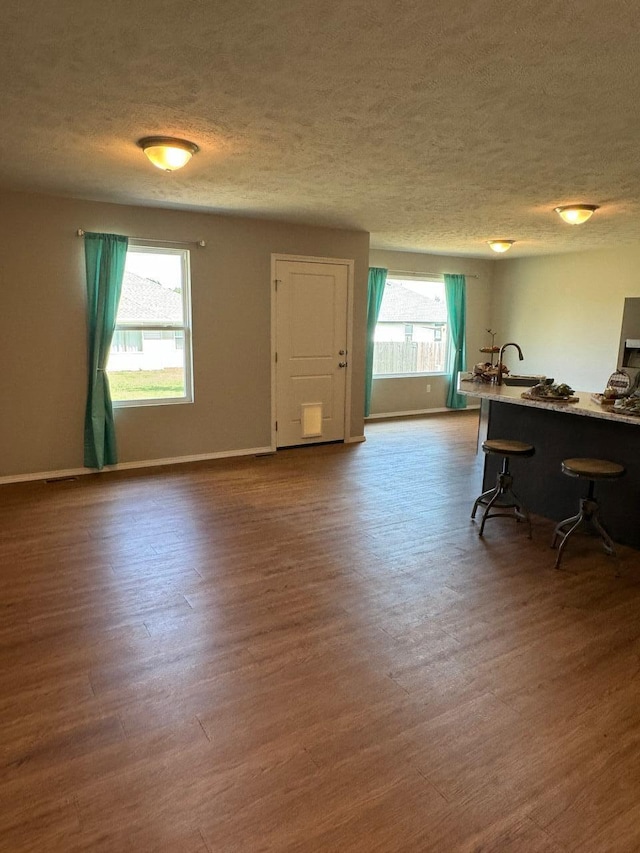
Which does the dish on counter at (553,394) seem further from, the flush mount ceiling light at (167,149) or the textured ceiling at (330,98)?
the flush mount ceiling light at (167,149)

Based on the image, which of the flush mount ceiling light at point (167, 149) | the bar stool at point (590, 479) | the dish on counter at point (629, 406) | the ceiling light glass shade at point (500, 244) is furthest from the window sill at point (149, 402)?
the ceiling light glass shade at point (500, 244)

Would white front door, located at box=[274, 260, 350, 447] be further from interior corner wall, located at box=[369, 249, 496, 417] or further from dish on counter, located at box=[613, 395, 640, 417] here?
dish on counter, located at box=[613, 395, 640, 417]

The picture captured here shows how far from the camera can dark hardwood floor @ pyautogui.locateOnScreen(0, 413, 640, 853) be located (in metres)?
1.64

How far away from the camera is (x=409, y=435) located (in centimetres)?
717

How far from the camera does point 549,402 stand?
3783 millimetres

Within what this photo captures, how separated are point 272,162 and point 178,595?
274 cm

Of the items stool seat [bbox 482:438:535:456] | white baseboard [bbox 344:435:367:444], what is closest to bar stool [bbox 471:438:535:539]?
stool seat [bbox 482:438:535:456]

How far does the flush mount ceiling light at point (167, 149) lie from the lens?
10.3ft

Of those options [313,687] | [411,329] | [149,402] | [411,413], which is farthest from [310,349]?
[313,687]

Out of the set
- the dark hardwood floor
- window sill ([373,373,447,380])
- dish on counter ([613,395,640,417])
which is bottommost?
the dark hardwood floor

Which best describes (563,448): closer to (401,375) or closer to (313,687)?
(313,687)

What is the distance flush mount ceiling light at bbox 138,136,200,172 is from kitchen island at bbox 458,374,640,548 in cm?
260

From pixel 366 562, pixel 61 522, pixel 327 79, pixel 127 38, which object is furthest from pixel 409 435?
pixel 127 38

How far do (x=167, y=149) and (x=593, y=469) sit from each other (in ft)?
10.2
